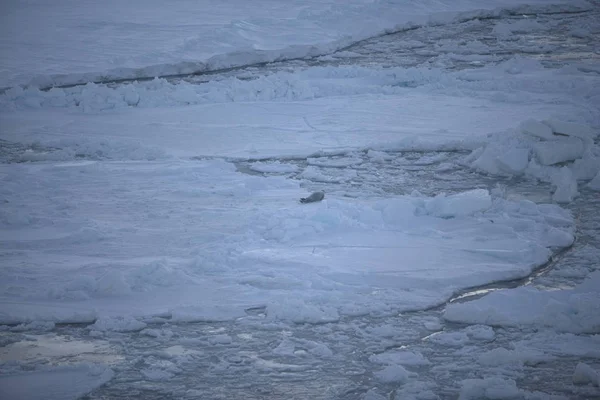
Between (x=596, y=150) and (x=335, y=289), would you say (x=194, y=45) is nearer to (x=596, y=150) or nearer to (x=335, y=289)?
(x=596, y=150)

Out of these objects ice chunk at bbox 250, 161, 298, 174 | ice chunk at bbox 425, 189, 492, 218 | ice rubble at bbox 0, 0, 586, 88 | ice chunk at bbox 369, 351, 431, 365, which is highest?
ice rubble at bbox 0, 0, 586, 88

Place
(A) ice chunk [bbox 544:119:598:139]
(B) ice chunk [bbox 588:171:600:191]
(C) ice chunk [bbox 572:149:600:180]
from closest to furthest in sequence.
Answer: (B) ice chunk [bbox 588:171:600:191] < (C) ice chunk [bbox 572:149:600:180] < (A) ice chunk [bbox 544:119:598:139]

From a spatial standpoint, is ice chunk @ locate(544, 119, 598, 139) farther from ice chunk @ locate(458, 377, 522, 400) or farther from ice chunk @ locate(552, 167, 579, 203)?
ice chunk @ locate(458, 377, 522, 400)

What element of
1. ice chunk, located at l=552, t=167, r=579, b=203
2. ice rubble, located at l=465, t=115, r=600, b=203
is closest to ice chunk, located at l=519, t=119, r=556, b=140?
ice rubble, located at l=465, t=115, r=600, b=203

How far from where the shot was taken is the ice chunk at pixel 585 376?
3422 millimetres

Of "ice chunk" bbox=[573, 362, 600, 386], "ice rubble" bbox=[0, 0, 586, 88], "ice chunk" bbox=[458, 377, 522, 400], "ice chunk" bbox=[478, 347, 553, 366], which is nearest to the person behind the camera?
"ice chunk" bbox=[458, 377, 522, 400]

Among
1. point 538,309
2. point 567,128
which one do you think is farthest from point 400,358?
point 567,128

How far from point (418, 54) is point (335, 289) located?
6.04m

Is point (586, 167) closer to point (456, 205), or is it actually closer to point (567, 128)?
point (567, 128)

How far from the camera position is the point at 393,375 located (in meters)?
3.50

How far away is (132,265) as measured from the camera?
15.2ft

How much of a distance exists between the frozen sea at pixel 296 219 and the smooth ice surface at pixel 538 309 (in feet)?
0.03

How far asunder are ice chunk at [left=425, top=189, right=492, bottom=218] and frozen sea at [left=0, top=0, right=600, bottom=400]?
15mm

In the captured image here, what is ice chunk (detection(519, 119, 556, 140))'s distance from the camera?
6.45 m
